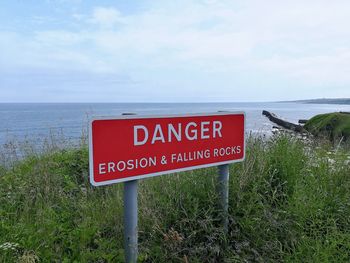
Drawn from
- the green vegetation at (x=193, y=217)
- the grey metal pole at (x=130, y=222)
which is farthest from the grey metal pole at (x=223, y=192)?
the grey metal pole at (x=130, y=222)

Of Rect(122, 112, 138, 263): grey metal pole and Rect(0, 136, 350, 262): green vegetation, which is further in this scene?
Rect(0, 136, 350, 262): green vegetation

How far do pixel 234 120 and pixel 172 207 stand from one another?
100 cm

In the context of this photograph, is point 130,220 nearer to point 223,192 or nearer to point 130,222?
point 130,222

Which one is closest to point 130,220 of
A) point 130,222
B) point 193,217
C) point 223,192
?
point 130,222

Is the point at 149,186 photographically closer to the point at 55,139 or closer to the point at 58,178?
the point at 58,178

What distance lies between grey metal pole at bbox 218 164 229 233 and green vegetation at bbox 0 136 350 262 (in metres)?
0.07

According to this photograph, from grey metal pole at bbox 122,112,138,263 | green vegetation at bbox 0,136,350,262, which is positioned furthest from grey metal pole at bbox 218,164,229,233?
grey metal pole at bbox 122,112,138,263

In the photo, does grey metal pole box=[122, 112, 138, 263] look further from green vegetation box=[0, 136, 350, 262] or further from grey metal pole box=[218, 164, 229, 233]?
grey metal pole box=[218, 164, 229, 233]

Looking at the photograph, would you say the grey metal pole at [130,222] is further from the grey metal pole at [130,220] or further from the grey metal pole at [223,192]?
the grey metal pole at [223,192]

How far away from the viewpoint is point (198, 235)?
274cm

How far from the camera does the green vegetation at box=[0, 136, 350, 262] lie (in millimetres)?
2479

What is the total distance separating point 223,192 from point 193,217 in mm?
362

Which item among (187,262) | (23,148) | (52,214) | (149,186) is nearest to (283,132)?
(149,186)

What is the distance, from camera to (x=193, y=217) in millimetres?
2803
